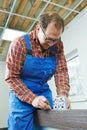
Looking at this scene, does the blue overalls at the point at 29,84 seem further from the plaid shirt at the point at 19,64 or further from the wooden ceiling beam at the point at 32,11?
the wooden ceiling beam at the point at 32,11

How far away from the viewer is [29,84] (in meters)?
1.03

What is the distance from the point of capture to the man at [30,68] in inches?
36.9

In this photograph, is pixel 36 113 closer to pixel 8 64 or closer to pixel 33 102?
pixel 33 102

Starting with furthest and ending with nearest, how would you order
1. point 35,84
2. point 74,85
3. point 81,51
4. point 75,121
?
point 74,85
point 81,51
point 35,84
point 75,121

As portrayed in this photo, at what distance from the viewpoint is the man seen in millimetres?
938

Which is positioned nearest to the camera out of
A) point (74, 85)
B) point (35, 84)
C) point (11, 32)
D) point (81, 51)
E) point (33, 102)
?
point (33, 102)

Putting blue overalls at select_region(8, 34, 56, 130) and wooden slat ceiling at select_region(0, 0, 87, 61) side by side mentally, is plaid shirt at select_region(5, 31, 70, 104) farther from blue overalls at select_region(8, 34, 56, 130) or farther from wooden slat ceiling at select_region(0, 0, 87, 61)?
wooden slat ceiling at select_region(0, 0, 87, 61)

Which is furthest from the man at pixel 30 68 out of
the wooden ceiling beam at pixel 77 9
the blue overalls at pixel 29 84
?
the wooden ceiling beam at pixel 77 9

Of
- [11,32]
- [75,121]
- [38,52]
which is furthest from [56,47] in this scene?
[11,32]

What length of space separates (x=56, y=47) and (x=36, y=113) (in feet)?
1.27

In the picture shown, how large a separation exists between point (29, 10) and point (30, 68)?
2.80 metres

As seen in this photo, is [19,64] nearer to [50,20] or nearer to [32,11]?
[50,20]

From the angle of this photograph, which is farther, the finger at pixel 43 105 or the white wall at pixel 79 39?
the white wall at pixel 79 39

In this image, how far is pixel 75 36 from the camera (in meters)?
3.69
